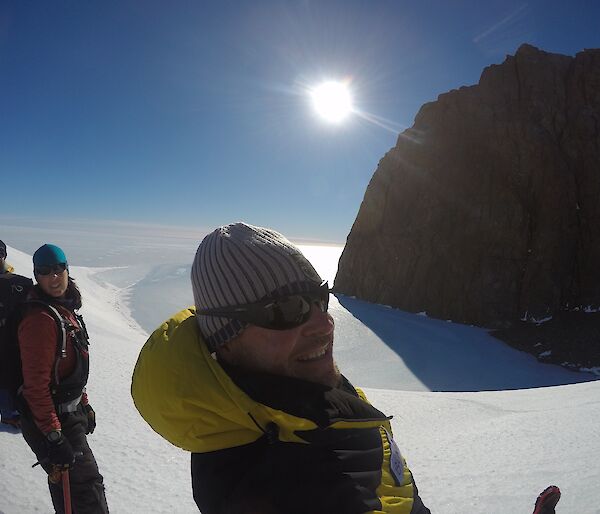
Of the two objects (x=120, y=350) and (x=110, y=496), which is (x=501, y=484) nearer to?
(x=110, y=496)

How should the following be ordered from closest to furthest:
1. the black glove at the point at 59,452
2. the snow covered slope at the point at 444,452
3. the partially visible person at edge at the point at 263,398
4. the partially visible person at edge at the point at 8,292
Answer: the partially visible person at edge at the point at 263,398
the black glove at the point at 59,452
the snow covered slope at the point at 444,452
the partially visible person at edge at the point at 8,292

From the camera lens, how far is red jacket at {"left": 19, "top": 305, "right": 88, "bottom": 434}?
2314mm

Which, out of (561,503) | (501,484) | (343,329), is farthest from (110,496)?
(343,329)

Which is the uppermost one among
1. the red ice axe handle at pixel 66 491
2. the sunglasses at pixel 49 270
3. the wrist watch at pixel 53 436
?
the sunglasses at pixel 49 270

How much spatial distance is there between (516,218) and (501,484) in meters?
24.2

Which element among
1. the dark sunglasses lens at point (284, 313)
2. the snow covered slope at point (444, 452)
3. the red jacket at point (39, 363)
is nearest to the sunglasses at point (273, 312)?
the dark sunglasses lens at point (284, 313)

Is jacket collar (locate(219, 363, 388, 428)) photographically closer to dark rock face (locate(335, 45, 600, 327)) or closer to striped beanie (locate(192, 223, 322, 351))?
striped beanie (locate(192, 223, 322, 351))

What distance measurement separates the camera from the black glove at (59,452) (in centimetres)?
224

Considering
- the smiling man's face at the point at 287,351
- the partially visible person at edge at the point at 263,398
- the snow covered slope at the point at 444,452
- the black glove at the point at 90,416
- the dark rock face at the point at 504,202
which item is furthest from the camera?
the dark rock face at the point at 504,202

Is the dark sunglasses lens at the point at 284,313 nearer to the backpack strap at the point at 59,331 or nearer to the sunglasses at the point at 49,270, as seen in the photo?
the backpack strap at the point at 59,331

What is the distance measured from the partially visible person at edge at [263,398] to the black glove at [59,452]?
1615 mm

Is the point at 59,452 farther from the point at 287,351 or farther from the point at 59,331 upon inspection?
the point at 287,351

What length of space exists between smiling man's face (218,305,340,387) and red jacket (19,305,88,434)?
1.79m

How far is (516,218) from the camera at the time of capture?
2308 cm
